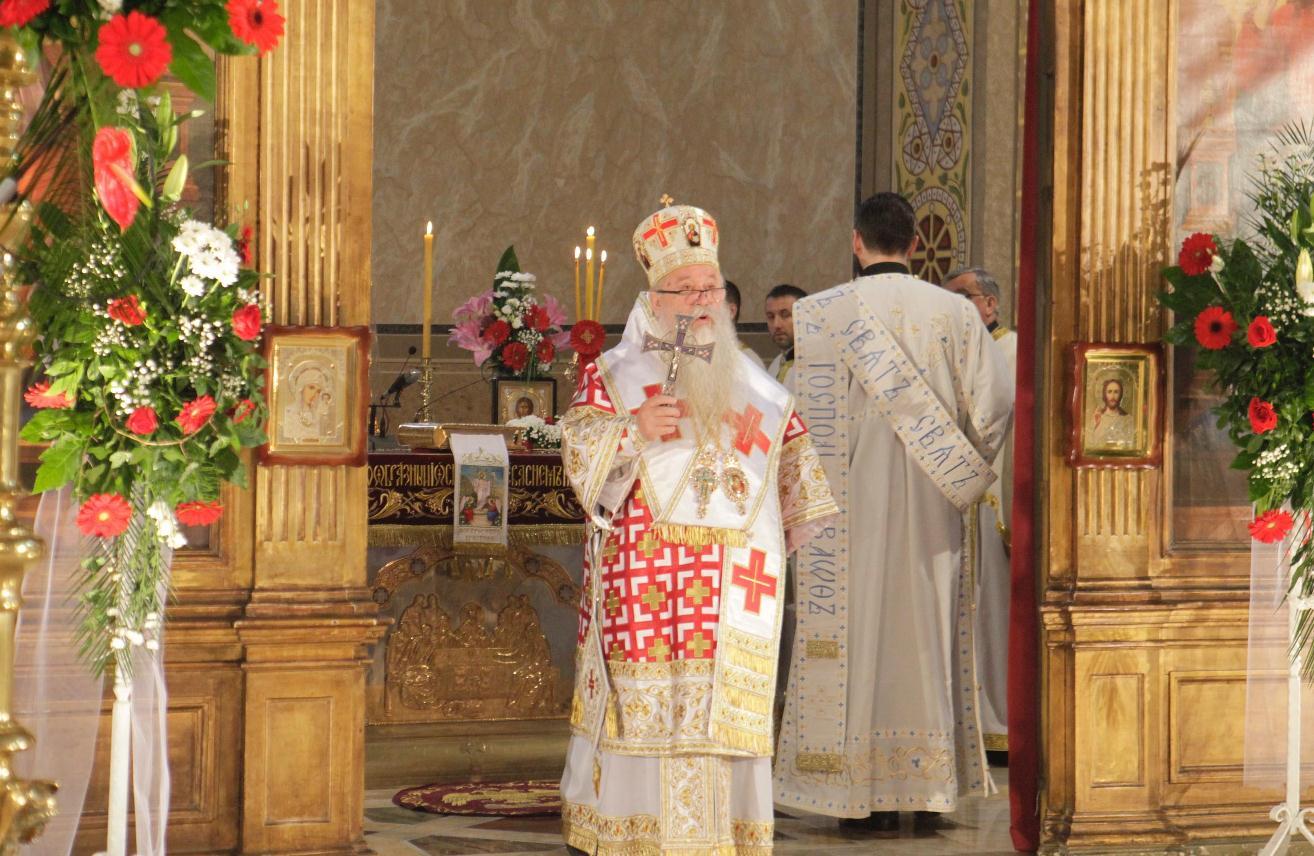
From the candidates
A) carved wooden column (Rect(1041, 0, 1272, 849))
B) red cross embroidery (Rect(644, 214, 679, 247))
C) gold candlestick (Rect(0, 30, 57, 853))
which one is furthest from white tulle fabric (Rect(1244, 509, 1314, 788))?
gold candlestick (Rect(0, 30, 57, 853))

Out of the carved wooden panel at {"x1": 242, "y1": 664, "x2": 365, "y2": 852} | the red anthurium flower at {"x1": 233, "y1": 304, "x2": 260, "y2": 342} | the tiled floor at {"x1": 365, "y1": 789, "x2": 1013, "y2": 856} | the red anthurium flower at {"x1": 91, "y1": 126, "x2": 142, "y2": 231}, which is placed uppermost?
the red anthurium flower at {"x1": 91, "y1": 126, "x2": 142, "y2": 231}

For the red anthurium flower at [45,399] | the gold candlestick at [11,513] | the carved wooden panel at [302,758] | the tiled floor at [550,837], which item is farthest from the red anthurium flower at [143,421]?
the tiled floor at [550,837]

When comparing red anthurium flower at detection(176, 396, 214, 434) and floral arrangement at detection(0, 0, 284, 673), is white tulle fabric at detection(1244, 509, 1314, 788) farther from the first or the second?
red anthurium flower at detection(176, 396, 214, 434)

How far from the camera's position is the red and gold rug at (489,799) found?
6594 mm

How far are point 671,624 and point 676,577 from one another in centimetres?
13

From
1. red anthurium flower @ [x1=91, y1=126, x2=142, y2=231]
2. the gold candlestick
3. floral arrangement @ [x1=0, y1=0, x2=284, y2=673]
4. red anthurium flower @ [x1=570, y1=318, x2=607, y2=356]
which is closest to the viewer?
the gold candlestick

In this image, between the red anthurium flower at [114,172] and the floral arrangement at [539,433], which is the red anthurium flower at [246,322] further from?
the floral arrangement at [539,433]

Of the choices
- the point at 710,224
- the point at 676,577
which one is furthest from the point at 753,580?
the point at 710,224

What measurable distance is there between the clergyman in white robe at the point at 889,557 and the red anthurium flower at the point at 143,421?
2652 mm

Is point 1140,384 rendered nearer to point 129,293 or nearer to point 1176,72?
point 1176,72

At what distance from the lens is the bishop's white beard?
211 inches

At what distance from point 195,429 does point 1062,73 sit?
3.06m

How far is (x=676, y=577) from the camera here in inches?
210

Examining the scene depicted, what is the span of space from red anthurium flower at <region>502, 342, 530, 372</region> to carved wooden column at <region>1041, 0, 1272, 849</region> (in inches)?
101
